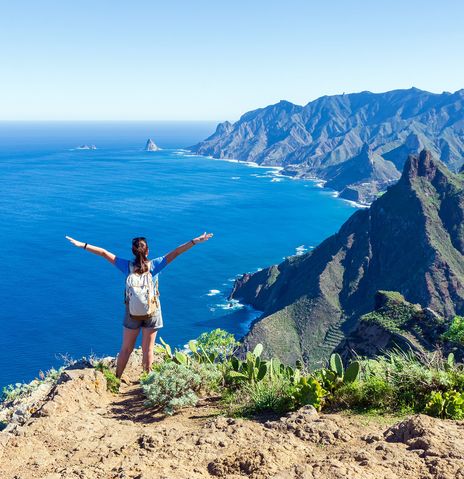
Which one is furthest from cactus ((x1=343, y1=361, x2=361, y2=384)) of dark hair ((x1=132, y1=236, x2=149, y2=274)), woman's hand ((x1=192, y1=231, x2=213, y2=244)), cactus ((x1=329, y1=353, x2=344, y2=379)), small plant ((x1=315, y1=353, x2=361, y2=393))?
dark hair ((x1=132, y1=236, x2=149, y2=274))

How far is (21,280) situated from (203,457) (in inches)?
5631

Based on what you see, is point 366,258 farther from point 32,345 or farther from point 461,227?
point 32,345

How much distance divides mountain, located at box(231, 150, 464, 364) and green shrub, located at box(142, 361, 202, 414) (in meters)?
101

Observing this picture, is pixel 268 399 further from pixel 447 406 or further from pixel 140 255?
pixel 140 255

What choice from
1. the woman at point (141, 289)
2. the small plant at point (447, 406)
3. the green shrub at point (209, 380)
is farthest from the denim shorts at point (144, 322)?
the small plant at point (447, 406)

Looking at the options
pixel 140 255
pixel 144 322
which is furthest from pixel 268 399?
pixel 140 255

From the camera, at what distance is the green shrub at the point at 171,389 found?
10.4 m

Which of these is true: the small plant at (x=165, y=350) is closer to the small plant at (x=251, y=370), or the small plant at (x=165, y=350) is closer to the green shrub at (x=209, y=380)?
the green shrub at (x=209, y=380)

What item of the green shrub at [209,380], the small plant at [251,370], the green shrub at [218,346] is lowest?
the green shrub at [218,346]

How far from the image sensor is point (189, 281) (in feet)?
490

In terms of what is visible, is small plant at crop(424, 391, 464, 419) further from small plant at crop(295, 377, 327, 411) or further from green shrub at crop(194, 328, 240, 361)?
green shrub at crop(194, 328, 240, 361)

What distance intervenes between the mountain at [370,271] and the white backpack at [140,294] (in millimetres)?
101134

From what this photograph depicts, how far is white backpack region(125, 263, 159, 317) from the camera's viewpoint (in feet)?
36.8

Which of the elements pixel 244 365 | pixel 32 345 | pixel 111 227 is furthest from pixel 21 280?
pixel 244 365
